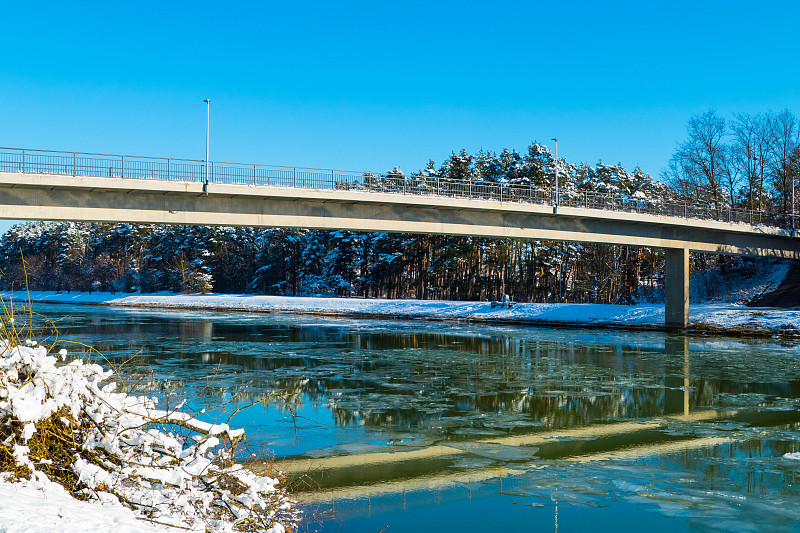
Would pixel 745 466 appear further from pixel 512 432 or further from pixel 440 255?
pixel 440 255

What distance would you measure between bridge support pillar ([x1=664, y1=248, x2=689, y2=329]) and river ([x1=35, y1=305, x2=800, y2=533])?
→ 16139 millimetres

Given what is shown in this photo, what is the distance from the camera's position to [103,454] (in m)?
7.22

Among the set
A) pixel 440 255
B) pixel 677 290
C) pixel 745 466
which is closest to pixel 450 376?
pixel 745 466

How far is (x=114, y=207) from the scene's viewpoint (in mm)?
29328

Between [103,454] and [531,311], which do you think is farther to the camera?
[531,311]

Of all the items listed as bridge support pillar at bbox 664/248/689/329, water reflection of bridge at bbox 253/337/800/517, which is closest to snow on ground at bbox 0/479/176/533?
water reflection of bridge at bbox 253/337/800/517

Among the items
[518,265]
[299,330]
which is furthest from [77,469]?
[518,265]

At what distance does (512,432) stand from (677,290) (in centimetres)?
3651

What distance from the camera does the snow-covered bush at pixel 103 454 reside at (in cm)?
659

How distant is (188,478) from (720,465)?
8831 millimetres

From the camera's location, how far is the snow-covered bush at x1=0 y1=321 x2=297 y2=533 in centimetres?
659

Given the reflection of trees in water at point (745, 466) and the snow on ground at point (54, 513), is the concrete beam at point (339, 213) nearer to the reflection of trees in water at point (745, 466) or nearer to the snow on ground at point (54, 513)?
the reflection of trees in water at point (745, 466)

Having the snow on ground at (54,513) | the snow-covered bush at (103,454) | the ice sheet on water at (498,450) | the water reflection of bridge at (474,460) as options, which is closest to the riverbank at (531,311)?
the water reflection of bridge at (474,460)

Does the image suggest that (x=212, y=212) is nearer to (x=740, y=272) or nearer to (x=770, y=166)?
(x=740, y=272)
